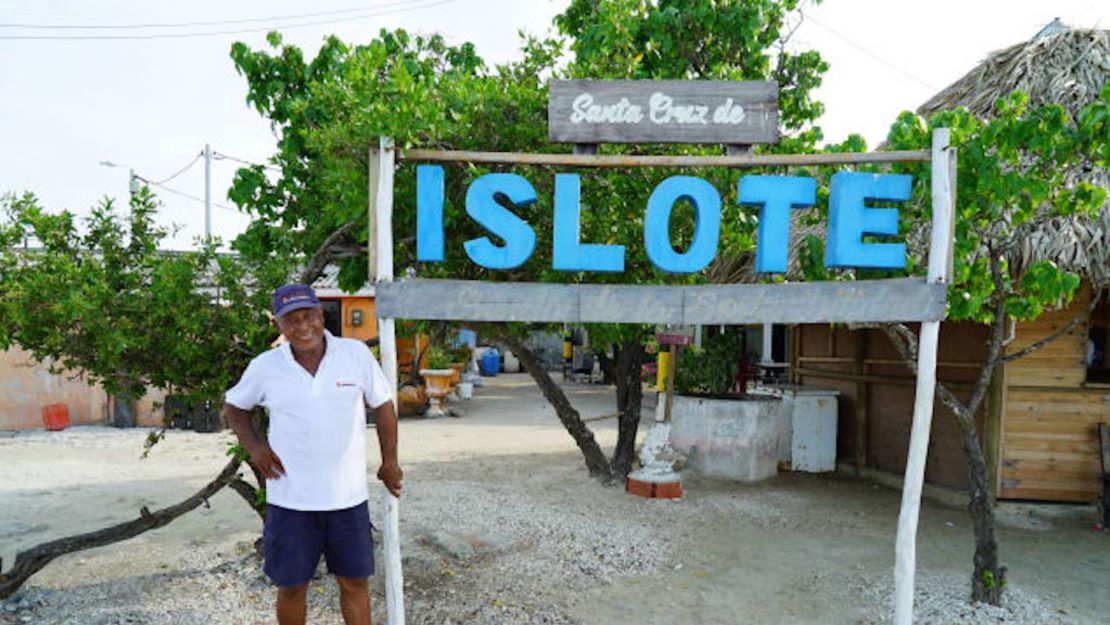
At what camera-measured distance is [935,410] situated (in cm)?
833

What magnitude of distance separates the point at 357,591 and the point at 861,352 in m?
7.86

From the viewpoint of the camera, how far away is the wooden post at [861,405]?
9484 millimetres

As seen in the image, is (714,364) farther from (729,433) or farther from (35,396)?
(35,396)

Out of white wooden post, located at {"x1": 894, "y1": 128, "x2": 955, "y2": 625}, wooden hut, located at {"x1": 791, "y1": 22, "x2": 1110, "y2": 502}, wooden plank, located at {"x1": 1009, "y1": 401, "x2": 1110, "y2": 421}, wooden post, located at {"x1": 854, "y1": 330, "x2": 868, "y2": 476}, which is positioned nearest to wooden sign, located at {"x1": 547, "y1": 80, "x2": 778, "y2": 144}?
white wooden post, located at {"x1": 894, "y1": 128, "x2": 955, "y2": 625}

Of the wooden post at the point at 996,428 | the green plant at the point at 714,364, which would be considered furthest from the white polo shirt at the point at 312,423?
the green plant at the point at 714,364

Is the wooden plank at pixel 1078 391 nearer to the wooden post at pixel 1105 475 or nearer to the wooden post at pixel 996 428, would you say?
the wooden post at pixel 996 428

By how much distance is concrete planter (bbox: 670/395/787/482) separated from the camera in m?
9.03

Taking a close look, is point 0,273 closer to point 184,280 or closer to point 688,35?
point 184,280

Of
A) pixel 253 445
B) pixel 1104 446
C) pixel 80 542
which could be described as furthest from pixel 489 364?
pixel 253 445

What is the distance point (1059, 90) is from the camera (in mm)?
6910

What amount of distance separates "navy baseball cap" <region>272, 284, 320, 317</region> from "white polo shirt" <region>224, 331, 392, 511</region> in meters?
0.19

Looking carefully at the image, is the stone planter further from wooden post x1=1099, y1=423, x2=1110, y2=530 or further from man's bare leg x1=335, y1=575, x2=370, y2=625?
man's bare leg x1=335, y1=575, x2=370, y2=625

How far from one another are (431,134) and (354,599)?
256cm

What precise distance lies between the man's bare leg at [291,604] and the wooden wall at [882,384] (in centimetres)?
709
